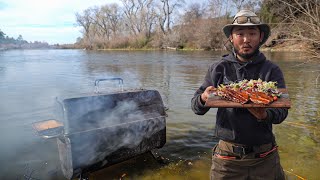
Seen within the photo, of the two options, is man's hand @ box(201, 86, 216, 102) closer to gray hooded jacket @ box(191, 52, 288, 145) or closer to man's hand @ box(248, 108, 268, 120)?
gray hooded jacket @ box(191, 52, 288, 145)

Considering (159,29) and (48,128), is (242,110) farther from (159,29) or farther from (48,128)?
(159,29)

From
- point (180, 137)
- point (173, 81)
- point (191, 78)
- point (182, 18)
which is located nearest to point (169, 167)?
point (180, 137)

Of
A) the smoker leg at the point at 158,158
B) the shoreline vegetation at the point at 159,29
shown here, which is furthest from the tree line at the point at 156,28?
the smoker leg at the point at 158,158

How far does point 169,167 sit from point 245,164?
272 cm

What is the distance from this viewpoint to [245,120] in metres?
2.74

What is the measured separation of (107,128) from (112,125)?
10cm

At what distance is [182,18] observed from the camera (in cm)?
6781

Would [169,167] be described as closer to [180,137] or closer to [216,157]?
[180,137]

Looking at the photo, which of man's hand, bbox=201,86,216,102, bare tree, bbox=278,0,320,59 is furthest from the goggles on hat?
bare tree, bbox=278,0,320,59

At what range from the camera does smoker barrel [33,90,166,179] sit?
4.32 m

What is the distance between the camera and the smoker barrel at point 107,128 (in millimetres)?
4320

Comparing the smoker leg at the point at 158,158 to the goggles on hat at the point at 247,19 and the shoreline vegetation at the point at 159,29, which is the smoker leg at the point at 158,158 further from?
the shoreline vegetation at the point at 159,29

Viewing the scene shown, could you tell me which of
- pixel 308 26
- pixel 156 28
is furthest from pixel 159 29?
pixel 308 26

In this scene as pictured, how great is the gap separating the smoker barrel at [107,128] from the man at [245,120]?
83.7 inches
